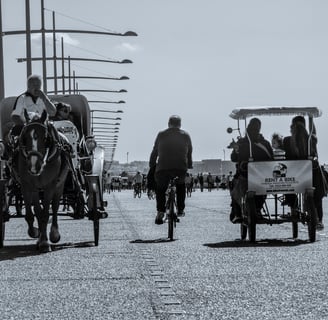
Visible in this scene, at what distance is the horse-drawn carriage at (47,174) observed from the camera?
45.0 ft

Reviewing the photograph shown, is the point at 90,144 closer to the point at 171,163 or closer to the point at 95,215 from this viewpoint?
the point at 171,163

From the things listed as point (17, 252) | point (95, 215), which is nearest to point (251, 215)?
point (95, 215)

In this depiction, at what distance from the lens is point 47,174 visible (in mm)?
14086

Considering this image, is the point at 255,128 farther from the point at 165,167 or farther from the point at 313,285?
the point at 313,285

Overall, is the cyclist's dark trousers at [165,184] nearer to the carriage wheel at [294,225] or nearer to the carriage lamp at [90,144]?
the carriage lamp at [90,144]

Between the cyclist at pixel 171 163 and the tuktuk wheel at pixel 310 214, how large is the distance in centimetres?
221

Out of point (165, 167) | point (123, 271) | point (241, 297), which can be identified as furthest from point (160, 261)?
point (165, 167)

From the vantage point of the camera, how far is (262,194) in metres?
15.4

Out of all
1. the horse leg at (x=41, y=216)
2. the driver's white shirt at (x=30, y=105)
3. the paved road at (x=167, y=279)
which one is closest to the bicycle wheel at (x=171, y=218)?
the paved road at (x=167, y=279)

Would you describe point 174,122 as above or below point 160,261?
above

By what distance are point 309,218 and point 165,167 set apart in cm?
268

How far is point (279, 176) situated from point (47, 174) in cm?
351

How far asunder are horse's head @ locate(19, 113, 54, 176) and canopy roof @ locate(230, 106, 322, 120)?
394 cm

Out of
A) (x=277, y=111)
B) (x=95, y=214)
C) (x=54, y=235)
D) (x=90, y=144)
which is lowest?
(x=54, y=235)
